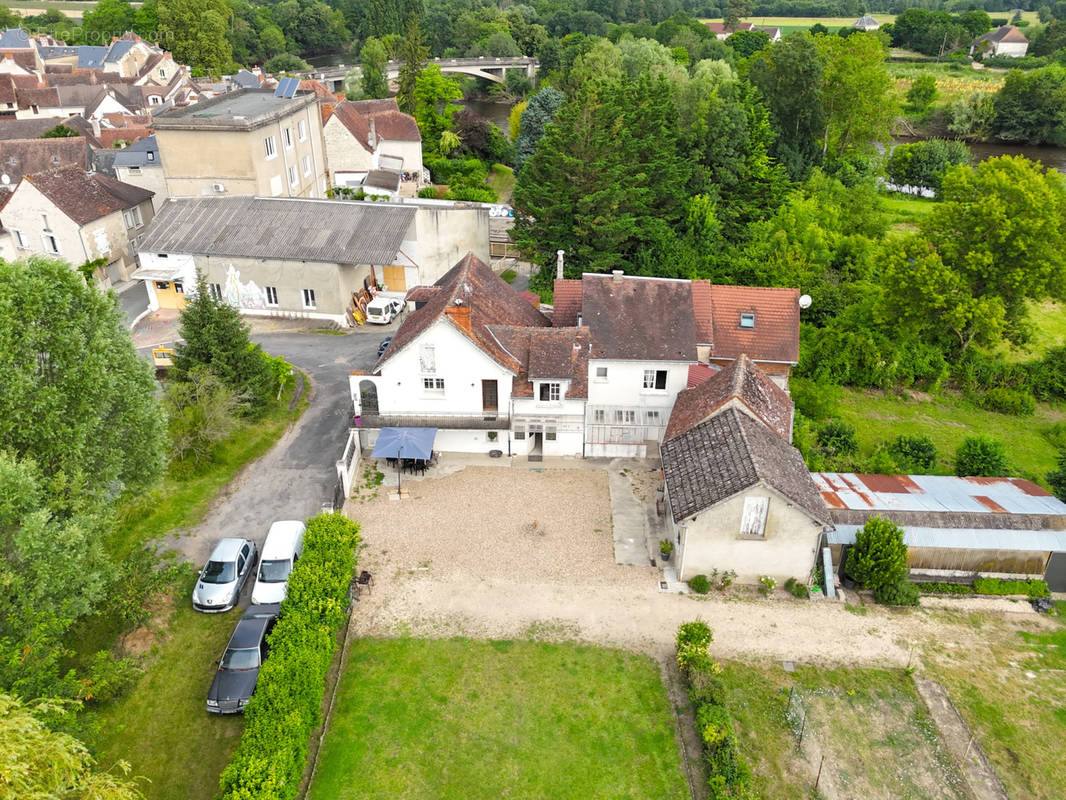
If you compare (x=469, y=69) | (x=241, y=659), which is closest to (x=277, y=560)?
(x=241, y=659)

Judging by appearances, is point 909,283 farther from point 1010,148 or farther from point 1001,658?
point 1010,148

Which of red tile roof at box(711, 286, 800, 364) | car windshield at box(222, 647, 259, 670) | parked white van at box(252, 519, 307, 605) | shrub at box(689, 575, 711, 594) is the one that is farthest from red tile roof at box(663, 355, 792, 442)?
car windshield at box(222, 647, 259, 670)

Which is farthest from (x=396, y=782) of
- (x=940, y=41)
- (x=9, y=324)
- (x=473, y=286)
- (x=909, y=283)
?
(x=940, y=41)

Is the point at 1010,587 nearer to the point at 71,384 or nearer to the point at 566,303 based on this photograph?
the point at 566,303

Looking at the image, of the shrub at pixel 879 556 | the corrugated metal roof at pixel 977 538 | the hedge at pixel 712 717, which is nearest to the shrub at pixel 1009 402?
the corrugated metal roof at pixel 977 538

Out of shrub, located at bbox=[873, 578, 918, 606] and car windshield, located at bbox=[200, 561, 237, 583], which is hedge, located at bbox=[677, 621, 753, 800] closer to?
shrub, located at bbox=[873, 578, 918, 606]
